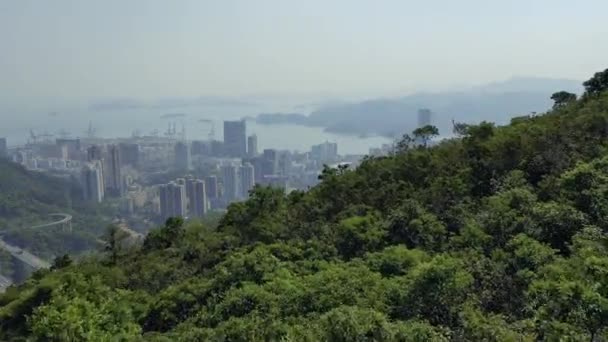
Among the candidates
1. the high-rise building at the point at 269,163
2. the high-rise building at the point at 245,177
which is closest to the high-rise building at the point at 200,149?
the high-rise building at the point at 269,163

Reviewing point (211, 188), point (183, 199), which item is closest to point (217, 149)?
point (211, 188)

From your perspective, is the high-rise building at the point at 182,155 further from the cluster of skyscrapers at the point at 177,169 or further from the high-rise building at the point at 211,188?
the high-rise building at the point at 211,188

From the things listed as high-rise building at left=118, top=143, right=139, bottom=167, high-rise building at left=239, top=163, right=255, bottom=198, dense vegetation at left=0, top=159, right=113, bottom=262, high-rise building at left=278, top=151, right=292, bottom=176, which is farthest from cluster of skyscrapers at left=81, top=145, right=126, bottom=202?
high-rise building at left=278, top=151, right=292, bottom=176

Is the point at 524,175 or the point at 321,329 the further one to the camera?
the point at 524,175

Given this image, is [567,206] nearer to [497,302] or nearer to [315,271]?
[497,302]

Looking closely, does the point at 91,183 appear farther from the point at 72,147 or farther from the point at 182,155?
the point at 72,147

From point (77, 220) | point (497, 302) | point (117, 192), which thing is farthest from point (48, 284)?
point (117, 192)
